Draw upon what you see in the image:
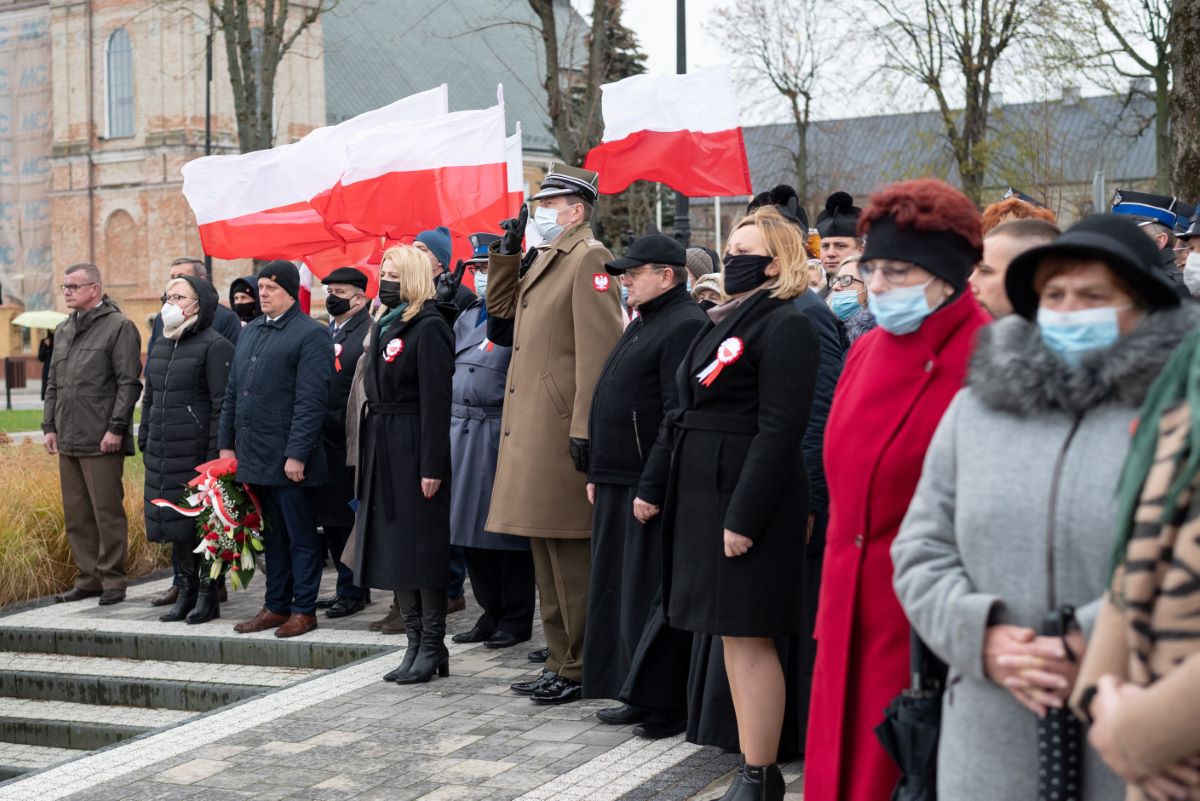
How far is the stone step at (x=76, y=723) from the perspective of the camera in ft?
27.2

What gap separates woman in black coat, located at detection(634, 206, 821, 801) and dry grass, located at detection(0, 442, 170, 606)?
269 inches

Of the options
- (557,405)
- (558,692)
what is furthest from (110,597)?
(557,405)

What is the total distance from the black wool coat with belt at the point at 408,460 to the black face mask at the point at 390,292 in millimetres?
128

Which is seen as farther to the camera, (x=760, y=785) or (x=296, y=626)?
(x=296, y=626)

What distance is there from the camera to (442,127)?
1065 cm

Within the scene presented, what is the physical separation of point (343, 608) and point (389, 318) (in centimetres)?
264

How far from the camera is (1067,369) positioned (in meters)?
3.06

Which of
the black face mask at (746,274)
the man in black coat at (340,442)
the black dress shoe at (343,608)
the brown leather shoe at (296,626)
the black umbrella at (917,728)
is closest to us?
the black umbrella at (917,728)

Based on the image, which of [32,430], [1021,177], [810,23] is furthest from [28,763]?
[810,23]

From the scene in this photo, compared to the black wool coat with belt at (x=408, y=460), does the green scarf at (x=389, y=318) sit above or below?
above

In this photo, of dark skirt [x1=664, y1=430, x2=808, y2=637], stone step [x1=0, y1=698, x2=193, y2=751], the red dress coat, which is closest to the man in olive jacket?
stone step [x1=0, y1=698, x2=193, y2=751]

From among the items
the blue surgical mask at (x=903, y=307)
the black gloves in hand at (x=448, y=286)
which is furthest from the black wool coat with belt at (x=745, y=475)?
the black gloves in hand at (x=448, y=286)

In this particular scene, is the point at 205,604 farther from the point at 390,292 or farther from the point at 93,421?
the point at 390,292

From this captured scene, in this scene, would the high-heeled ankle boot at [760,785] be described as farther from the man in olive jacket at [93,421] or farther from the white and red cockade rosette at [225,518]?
the man in olive jacket at [93,421]
